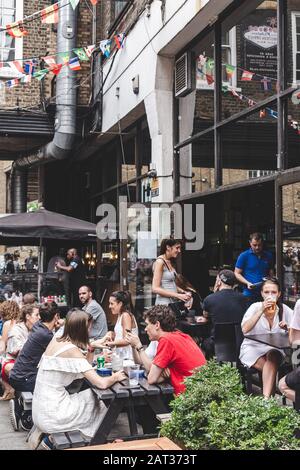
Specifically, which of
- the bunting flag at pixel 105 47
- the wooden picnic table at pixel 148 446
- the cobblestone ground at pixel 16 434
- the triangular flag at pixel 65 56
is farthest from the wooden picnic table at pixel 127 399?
the triangular flag at pixel 65 56

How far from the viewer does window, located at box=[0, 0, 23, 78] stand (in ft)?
48.6

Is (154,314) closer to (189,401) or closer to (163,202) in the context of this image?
(189,401)

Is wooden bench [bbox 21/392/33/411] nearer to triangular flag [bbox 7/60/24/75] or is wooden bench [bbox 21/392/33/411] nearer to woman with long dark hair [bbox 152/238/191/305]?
woman with long dark hair [bbox 152/238/191/305]

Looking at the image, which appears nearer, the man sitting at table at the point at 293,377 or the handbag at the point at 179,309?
the man sitting at table at the point at 293,377

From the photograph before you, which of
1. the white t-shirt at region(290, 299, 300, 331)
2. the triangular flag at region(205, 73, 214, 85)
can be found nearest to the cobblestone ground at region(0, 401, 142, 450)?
the white t-shirt at region(290, 299, 300, 331)

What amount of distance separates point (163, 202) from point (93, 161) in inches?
263

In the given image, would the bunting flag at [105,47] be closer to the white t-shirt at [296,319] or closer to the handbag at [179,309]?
the handbag at [179,309]

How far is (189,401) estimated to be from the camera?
3.42 meters

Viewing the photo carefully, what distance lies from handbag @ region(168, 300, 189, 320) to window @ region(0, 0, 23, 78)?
29.7 ft

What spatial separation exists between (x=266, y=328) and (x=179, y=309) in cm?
219

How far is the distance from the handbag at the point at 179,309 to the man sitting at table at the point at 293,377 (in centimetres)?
281

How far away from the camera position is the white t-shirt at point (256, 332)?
602 centimetres

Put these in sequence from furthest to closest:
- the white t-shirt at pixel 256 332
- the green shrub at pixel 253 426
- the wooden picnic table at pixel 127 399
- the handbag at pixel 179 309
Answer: the handbag at pixel 179 309 < the white t-shirt at pixel 256 332 < the wooden picnic table at pixel 127 399 < the green shrub at pixel 253 426

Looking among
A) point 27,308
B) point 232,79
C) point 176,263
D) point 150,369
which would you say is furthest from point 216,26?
point 150,369
